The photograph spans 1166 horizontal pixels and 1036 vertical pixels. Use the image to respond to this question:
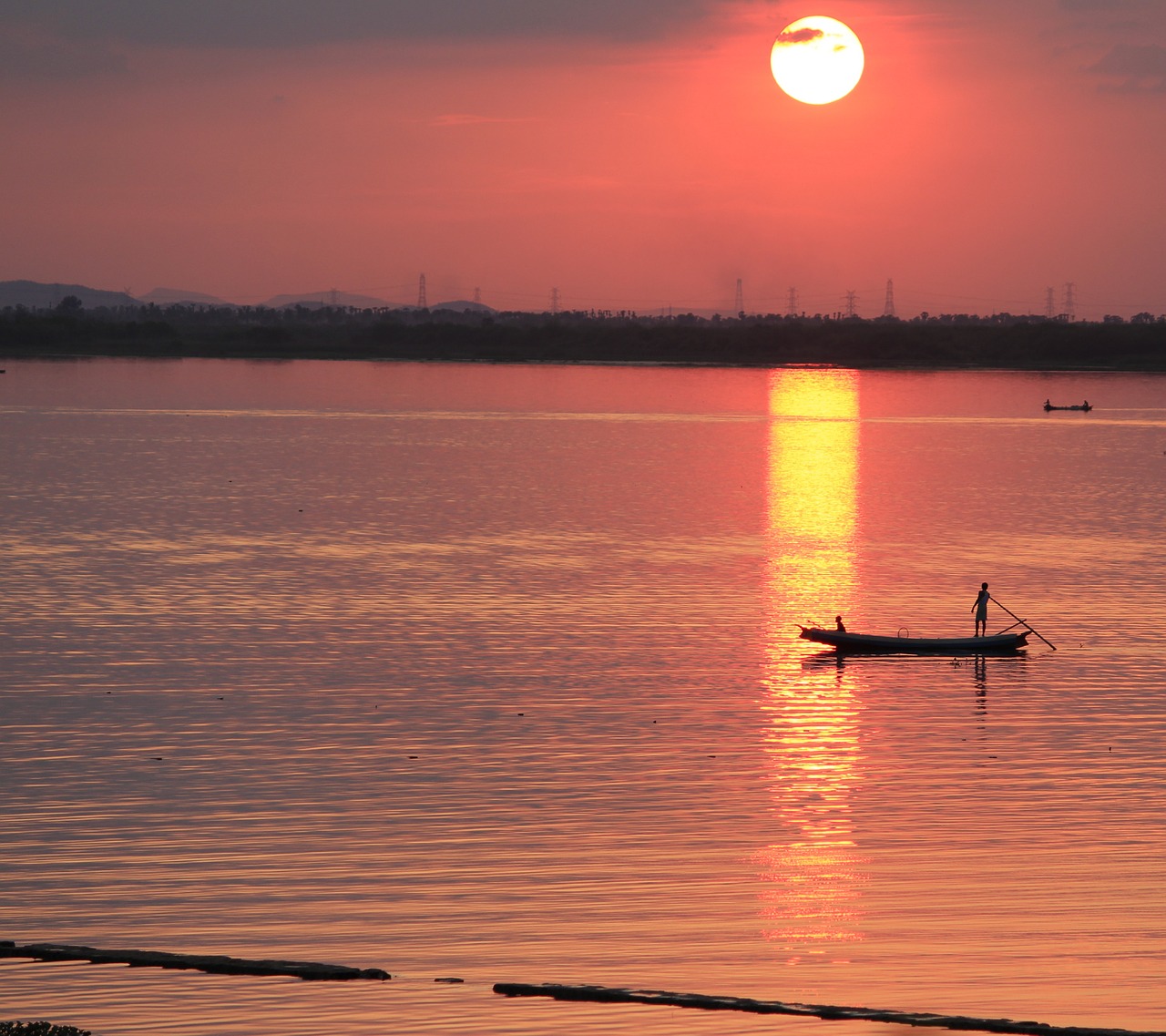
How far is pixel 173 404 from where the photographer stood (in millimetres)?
196375

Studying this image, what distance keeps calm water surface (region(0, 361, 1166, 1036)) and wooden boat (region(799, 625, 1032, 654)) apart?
53 cm

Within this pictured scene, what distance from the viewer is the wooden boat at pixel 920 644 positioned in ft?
149

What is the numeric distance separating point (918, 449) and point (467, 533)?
249 ft

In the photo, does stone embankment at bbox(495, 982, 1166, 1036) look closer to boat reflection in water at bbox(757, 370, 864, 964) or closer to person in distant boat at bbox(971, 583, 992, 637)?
boat reflection in water at bbox(757, 370, 864, 964)

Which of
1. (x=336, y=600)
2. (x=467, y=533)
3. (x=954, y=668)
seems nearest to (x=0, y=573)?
(x=336, y=600)

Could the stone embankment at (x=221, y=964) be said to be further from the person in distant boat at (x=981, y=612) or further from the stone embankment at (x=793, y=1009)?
the person in distant boat at (x=981, y=612)

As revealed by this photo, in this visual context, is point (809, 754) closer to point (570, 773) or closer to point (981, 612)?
point (570, 773)

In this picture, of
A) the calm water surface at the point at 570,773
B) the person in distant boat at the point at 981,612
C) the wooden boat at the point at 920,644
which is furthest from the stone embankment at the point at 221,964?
the person in distant boat at the point at 981,612

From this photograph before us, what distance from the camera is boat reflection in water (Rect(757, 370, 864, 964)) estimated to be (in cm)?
2266

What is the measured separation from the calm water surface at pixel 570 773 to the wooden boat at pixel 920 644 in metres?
0.53

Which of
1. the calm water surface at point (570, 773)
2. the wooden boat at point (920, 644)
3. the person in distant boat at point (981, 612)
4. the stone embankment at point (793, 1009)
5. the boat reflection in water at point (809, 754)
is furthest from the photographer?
the person in distant boat at point (981, 612)

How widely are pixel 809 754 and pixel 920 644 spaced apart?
13427 mm

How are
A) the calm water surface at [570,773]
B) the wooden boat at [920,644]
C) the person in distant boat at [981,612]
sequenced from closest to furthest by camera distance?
the calm water surface at [570,773] → the wooden boat at [920,644] → the person in distant boat at [981,612]

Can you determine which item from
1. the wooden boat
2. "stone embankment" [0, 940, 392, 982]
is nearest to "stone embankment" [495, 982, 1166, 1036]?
"stone embankment" [0, 940, 392, 982]
